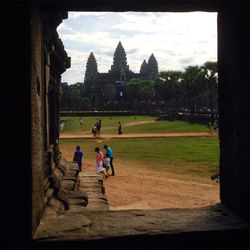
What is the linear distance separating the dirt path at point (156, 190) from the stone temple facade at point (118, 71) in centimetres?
9792

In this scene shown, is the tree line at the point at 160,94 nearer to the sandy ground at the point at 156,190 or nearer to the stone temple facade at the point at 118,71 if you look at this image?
the stone temple facade at the point at 118,71

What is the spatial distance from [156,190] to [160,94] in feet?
235

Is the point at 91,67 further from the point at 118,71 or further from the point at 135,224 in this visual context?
the point at 135,224

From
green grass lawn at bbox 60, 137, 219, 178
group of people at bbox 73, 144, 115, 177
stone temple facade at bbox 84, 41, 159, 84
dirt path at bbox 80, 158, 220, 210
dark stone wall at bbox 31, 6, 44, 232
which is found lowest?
dirt path at bbox 80, 158, 220, 210

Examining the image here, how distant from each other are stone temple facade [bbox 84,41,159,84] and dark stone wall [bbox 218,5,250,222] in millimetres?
109758

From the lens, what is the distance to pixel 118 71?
12544 cm

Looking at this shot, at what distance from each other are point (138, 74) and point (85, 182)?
127 metres

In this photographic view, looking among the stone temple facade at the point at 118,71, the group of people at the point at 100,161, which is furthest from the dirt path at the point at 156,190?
the stone temple facade at the point at 118,71

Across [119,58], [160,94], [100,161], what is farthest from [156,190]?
[119,58]

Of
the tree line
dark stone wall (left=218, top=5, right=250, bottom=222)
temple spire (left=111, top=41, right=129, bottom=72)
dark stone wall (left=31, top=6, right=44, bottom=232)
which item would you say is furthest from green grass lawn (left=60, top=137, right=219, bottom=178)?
temple spire (left=111, top=41, right=129, bottom=72)

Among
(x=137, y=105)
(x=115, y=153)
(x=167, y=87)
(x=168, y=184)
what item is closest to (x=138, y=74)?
(x=137, y=105)

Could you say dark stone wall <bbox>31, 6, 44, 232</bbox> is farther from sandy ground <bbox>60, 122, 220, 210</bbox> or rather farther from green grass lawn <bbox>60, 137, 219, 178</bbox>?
green grass lawn <bbox>60, 137, 219, 178</bbox>

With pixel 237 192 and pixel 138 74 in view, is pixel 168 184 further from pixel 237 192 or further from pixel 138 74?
pixel 138 74

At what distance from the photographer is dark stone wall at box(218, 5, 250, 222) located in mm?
3477
